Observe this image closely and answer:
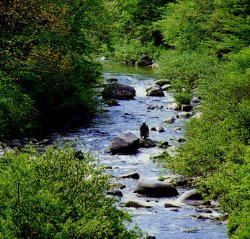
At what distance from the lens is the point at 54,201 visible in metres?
8.79

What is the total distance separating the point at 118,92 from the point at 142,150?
11.8 meters

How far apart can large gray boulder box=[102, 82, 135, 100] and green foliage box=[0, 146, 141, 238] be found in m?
23.7

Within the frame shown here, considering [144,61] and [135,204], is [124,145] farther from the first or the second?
[144,61]

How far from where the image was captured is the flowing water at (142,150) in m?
14.9

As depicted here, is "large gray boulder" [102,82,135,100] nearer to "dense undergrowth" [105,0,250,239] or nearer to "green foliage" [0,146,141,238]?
"dense undergrowth" [105,0,250,239]

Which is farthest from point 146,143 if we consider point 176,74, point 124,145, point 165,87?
point 165,87

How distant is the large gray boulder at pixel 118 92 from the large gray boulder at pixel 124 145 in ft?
36.7

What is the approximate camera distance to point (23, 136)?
24.3 metres

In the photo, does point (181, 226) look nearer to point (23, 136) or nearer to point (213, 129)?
point (213, 129)

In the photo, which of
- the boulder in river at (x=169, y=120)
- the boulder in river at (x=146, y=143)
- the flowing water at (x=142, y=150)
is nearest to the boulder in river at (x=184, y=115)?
the flowing water at (x=142, y=150)

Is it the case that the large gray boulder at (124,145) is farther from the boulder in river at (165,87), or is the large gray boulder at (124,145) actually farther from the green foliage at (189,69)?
the boulder in river at (165,87)

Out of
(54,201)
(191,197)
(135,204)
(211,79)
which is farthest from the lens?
(211,79)

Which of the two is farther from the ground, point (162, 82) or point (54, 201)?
point (54, 201)

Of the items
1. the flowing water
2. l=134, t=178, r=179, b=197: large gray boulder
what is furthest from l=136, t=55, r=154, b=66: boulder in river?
l=134, t=178, r=179, b=197: large gray boulder
